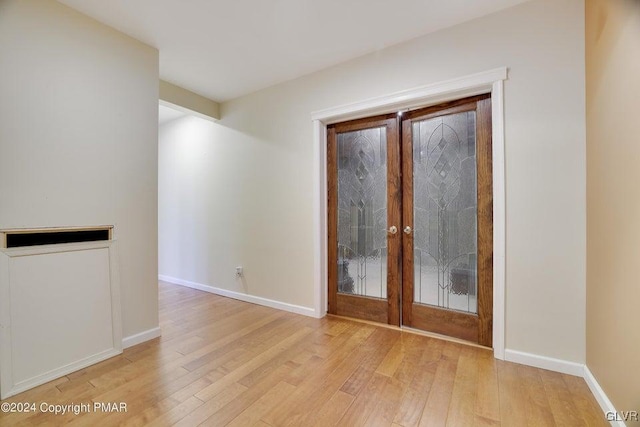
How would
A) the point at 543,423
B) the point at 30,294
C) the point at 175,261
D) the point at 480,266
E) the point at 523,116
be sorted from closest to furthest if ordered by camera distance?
the point at 543,423
the point at 30,294
the point at 523,116
the point at 480,266
the point at 175,261

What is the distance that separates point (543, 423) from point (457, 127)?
2114 millimetres

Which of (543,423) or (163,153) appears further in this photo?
(163,153)

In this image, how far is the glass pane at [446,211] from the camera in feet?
7.71

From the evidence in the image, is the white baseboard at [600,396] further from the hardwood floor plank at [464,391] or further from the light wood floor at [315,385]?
the hardwood floor plank at [464,391]

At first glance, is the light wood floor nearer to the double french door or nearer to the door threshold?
the door threshold

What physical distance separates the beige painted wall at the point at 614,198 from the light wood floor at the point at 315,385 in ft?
1.20

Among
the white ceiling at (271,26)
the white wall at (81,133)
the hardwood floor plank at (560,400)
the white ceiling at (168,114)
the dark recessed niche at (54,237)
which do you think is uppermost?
the white ceiling at (271,26)

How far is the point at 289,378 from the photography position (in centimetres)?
190

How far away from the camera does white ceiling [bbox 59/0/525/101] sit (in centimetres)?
206

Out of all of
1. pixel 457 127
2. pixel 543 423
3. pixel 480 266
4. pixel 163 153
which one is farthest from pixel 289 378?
pixel 163 153

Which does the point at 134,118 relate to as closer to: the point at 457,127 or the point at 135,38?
the point at 135,38

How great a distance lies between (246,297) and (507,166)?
3.23m

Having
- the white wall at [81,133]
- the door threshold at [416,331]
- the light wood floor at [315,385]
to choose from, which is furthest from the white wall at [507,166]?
the white wall at [81,133]

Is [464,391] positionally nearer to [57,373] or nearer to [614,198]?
[614,198]
